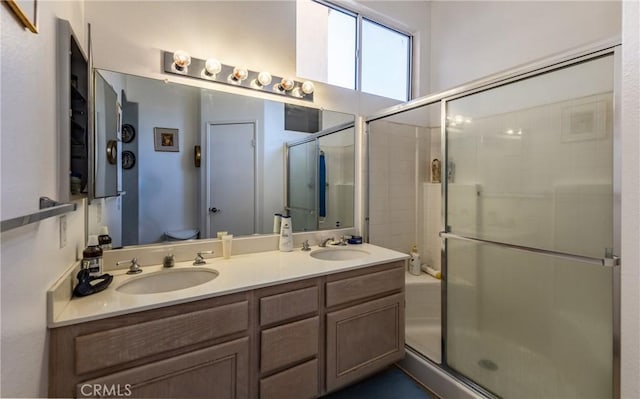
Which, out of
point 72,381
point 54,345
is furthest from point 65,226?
point 72,381

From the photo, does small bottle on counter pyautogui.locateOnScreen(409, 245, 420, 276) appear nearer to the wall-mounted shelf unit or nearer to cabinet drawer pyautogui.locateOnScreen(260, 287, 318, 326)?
A: cabinet drawer pyautogui.locateOnScreen(260, 287, 318, 326)

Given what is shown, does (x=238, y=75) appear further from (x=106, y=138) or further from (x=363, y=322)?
(x=363, y=322)

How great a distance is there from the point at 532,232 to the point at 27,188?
7.47 ft

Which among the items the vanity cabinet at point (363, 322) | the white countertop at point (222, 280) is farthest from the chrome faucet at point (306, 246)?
the vanity cabinet at point (363, 322)

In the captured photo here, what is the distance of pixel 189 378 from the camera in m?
1.16

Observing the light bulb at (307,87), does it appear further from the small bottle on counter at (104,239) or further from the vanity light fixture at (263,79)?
the small bottle on counter at (104,239)

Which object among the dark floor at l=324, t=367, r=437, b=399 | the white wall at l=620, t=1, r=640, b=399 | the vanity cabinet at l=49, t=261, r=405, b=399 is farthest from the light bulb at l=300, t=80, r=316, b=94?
the dark floor at l=324, t=367, r=437, b=399

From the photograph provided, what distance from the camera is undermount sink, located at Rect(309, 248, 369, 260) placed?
2049mm

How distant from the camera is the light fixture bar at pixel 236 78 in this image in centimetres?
166

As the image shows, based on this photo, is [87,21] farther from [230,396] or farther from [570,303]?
[570,303]

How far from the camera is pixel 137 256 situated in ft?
5.04

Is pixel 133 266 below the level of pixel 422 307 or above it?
above

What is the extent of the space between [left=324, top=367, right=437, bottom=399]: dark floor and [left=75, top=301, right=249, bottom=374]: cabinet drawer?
3.03 ft

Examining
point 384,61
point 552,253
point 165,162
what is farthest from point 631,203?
point 384,61
